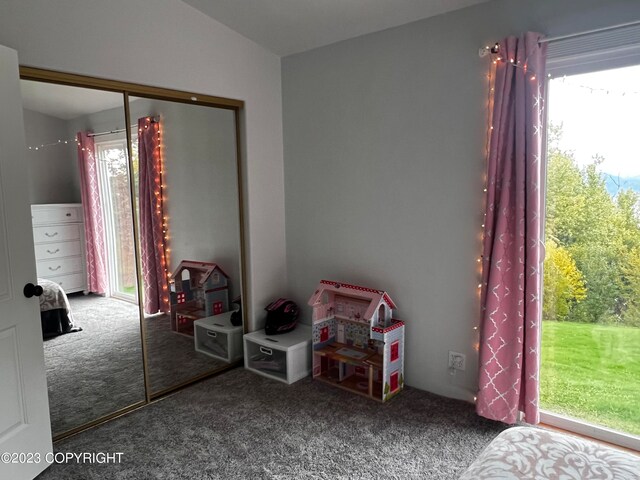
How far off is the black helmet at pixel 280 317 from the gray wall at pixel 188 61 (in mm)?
152

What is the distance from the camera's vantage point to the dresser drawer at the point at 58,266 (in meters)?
2.49

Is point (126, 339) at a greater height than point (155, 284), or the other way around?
point (155, 284)

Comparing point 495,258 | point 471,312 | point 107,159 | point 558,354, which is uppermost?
point 107,159

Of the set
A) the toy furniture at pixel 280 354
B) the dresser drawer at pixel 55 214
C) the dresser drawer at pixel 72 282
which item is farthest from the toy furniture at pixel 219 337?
the dresser drawer at pixel 55 214

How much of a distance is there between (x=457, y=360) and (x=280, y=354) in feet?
4.11

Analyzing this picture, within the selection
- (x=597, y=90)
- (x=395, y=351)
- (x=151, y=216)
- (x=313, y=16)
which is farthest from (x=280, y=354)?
(x=597, y=90)

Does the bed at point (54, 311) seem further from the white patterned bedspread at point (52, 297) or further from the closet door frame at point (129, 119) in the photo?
the closet door frame at point (129, 119)

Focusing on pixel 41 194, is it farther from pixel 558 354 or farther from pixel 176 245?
pixel 558 354

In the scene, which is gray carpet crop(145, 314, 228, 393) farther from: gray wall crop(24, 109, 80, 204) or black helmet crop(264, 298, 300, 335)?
gray wall crop(24, 109, 80, 204)

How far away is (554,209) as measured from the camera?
2.56 m

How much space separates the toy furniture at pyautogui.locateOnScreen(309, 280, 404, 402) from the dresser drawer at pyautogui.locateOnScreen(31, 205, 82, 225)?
1.58 meters

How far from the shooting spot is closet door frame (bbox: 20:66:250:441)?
2488 mm

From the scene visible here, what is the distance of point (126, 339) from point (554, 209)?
270 centimetres

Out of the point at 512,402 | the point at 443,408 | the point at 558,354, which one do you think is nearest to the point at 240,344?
the point at 443,408
